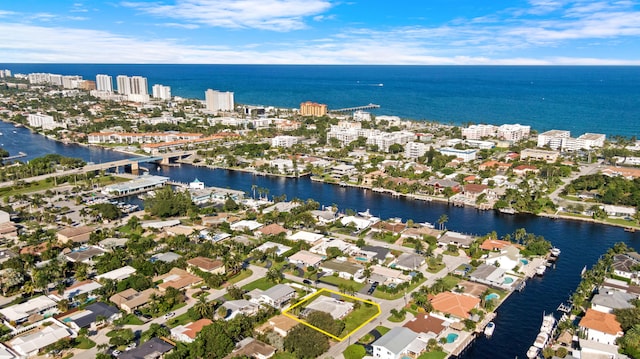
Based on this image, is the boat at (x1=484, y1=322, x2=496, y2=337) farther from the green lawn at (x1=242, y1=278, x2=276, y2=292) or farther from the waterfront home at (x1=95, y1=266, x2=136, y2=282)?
the waterfront home at (x1=95, y1=266, x2=136, y2=282)

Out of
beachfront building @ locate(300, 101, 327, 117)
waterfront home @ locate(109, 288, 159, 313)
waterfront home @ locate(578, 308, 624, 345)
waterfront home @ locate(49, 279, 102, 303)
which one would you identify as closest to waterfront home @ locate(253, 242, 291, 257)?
waterfront home @ locate(109, 288, 159, 313)

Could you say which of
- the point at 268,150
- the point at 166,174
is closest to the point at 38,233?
the point at 166,174

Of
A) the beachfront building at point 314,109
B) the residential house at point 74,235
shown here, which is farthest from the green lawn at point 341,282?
the beachfront building at point 314,109

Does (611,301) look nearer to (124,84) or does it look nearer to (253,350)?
(253,350)

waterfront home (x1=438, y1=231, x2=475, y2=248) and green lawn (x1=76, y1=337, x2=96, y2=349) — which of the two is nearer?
green lawn (x1=76, y1=337, x2=96, y2=349)

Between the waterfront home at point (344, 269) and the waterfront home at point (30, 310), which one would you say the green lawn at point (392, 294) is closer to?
the waterfront home at point (344, 269)
